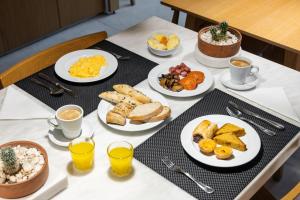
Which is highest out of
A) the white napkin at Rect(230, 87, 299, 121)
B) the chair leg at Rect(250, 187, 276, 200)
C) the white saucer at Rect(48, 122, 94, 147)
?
the white napkin at Rect(230, 87, 299, 121)

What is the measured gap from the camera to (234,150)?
4.13ft

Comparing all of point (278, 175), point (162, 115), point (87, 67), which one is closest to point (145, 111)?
point (162, 115)

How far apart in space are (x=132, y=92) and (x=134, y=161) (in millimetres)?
327

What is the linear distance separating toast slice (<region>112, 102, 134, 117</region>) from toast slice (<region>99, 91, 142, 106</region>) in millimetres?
19

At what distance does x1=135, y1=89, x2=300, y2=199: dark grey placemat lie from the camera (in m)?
1.15

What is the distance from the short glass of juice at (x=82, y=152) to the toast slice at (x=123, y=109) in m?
0.17

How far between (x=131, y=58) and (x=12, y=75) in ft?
1.67

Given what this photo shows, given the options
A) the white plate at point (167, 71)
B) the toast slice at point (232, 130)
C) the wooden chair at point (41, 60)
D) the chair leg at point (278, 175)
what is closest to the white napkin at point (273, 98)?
the white plate at point (167, 71)

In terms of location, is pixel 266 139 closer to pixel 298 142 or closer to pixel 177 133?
pixel 298 142

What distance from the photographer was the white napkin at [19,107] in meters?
1.43

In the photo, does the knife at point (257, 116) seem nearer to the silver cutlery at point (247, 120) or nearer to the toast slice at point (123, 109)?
the silver cutlery at point (247, 120)

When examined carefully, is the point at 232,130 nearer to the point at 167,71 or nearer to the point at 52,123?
the point at 167,71

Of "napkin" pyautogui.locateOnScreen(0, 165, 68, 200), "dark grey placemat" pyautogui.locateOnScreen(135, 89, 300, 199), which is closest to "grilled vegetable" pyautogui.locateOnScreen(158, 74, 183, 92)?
"dark grey placemat" pyautogui.locateOnScreen(135, 89, 300, 199)

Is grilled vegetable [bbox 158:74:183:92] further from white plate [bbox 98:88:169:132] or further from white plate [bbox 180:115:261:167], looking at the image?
white plate [bbox 180:115:261:167]
